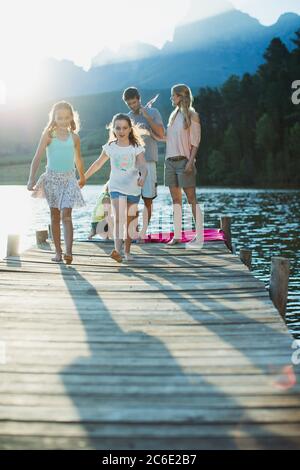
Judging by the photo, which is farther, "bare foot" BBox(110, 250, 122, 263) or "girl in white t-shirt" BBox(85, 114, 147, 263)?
"bare foot" BBox(110, 250, 122, 263)

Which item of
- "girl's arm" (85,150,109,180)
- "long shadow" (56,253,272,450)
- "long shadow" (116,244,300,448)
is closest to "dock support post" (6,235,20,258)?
"girl's arm" (85,150,109,180)

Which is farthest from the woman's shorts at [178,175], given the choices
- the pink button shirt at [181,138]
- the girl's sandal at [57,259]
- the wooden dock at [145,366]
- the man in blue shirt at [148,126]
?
the wooden dock at [145,366]

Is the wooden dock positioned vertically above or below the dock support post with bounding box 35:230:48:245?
below

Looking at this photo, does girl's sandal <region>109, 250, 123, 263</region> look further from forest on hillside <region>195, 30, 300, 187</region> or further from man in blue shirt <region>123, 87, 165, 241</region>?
forest on hillside <region>195, 30, 300, 187</region>

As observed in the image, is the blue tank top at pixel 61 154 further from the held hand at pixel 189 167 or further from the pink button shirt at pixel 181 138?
the held hand at pixel 189 167

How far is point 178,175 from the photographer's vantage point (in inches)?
370

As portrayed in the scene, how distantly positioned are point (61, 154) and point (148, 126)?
2.00m

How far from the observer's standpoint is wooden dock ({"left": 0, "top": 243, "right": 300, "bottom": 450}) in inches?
126

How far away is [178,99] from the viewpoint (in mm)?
8859

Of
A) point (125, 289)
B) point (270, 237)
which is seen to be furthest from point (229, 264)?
point (270, 237)

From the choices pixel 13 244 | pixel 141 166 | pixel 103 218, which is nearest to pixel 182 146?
pixel 141 166

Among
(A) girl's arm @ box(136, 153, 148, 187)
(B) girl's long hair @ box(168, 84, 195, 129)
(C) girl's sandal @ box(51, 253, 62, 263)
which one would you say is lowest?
(C) girl's sandal @ box(51, 253, 62, 263)

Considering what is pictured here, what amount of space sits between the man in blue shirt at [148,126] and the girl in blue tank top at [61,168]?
51.3 inches

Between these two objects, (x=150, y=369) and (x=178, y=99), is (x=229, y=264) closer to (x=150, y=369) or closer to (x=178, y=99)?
(x=178, y=99)
